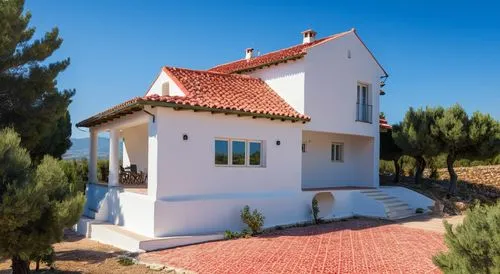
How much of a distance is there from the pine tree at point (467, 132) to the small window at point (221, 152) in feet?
40.1

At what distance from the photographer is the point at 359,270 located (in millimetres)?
10430

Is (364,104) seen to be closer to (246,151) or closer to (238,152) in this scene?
(246,151)

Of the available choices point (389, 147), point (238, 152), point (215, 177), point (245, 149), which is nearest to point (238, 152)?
point (238, 152)

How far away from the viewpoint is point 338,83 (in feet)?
66.0

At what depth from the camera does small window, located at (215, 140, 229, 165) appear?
50.4 ft

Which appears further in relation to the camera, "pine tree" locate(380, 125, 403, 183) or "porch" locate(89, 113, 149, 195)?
"pine tree" locate(380, 125, 403, 183)

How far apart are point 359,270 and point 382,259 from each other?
59.5 inches

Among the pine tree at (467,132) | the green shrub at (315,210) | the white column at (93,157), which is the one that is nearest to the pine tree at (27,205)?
the green shrub at (315,210)

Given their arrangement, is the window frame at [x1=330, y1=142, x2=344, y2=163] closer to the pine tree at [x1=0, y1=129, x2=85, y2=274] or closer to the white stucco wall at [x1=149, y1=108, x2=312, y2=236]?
the white stucco wall at [x1=149, y1=108, x2=312, y2=236]

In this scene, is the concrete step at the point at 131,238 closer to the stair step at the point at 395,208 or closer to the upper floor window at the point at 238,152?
the upper floor window at the point at 238,152

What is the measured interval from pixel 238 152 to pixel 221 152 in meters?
0.76

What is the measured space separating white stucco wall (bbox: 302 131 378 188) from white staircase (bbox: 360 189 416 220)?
1.80 meters

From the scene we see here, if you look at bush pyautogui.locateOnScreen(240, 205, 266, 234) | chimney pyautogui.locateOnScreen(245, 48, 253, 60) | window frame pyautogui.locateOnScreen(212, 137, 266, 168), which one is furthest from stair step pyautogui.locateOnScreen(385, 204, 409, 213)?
chimney pyautogui.locateOnScreen(245, 48, 253, 60)

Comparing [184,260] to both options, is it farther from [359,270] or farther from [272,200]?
[272,200]
